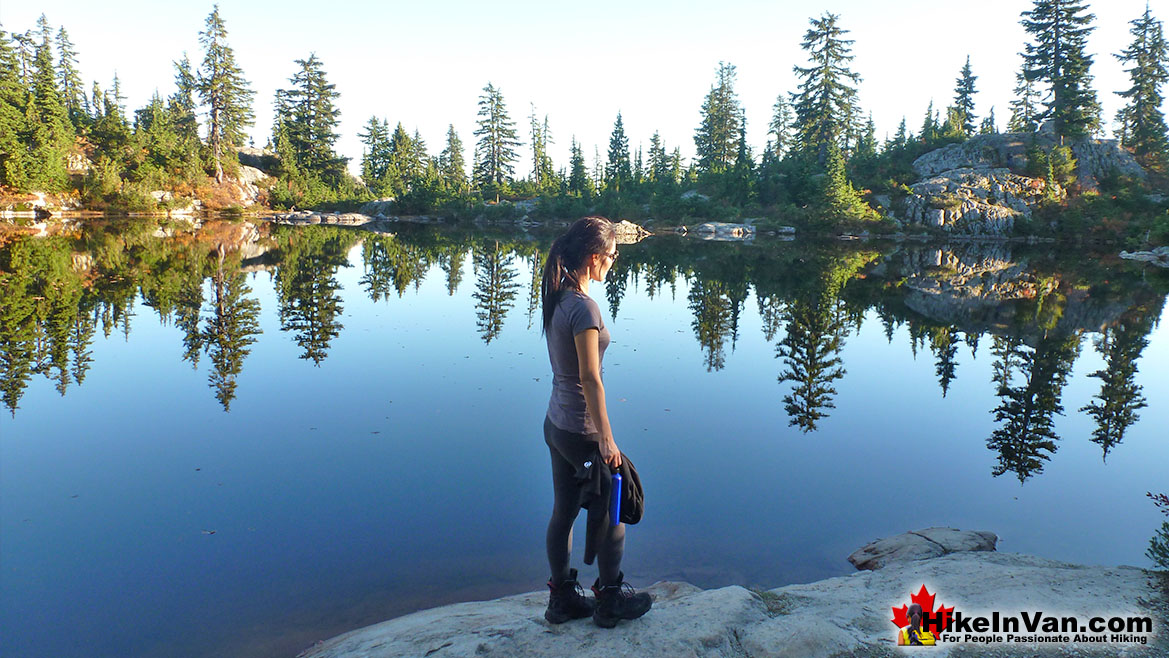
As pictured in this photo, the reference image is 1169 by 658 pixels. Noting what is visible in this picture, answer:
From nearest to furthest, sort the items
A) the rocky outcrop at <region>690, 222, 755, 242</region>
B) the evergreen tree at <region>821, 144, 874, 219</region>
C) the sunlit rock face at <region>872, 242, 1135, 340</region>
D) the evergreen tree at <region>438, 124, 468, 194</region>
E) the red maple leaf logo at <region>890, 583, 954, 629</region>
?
the red maple leaf logo at <region>890, 583, 954, 629</region>, the sunlit rock face at <region>872, 242, 1135, 340</region>, the rocky outcrop at <region>690, 222, 755, 242</region>, the evergreen tree at <region>821, 144, 874, 219</region>, the evergreen tree at <region>438, 124, 468, 194</region>

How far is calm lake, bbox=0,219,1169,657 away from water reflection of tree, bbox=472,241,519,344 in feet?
0.64

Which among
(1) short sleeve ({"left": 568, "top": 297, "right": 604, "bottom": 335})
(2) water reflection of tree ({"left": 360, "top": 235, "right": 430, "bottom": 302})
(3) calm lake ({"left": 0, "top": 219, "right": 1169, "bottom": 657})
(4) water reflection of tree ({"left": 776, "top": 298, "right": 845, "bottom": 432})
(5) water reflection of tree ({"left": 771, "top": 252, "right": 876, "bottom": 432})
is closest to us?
(1) short sleeve ({"left": 568, "top": 297, "right": 604, "bottom": 335})

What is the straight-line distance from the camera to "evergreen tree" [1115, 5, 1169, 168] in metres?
49.6

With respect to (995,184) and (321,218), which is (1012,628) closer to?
(995,184)

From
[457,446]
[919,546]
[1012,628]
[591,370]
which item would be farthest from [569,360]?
[457,446]

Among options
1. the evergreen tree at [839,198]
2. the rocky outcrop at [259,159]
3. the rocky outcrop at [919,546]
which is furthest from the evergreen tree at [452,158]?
the rocky outcrop at [919,546]

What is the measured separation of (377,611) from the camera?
4.23 metres

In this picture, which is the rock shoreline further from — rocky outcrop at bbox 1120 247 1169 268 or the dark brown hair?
rocky outcrop at bbox 1120 247 1169 268

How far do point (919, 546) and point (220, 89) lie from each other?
251ft

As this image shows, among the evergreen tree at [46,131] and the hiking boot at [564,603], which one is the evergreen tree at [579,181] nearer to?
the evergreen tree at [46,131]

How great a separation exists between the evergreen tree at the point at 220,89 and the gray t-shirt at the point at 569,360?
233 ft

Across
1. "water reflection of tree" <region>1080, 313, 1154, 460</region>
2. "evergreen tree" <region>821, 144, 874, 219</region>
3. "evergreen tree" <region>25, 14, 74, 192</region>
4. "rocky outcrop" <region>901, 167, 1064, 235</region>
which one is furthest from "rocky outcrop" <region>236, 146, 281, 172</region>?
"water reflection of tree" <region>1080, 313, 1154, 460</region>

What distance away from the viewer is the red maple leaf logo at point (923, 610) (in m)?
3.50

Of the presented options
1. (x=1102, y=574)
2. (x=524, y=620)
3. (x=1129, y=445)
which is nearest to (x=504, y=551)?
(x=524, y=620)
